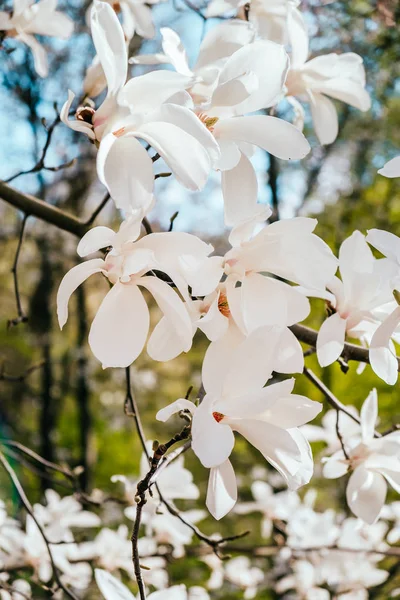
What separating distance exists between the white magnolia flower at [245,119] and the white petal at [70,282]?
9 centimetres

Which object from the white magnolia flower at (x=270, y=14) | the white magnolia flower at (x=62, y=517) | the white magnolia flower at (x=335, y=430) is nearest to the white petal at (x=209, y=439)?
the white magnolia flower at (x=335, y=430)

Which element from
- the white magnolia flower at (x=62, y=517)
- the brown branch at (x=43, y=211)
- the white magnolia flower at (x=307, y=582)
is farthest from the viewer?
the white magnolia flower at (x=307, y=582)

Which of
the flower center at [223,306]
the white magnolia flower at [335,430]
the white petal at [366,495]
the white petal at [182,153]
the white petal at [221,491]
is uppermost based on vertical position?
the white petal at [182,153]

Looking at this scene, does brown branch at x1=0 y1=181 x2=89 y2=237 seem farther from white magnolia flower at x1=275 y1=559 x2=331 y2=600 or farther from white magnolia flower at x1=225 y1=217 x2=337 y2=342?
white magnolia flower at x1=275 y1=559 x2=331 y2=600

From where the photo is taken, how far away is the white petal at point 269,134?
403 millimetres

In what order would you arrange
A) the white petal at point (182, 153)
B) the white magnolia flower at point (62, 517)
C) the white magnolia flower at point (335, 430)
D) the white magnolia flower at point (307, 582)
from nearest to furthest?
1. the white petal at point (182, 153)
2. the white magnolia flower at point (335, 430)
3. the white magnolia flower at point (62, 517)
4. the white magnolia flower at point (307, 582)

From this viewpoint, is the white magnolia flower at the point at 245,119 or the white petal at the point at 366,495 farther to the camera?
the white petal at the point at 366,495

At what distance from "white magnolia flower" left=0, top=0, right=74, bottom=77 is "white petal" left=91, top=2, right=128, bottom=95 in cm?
47

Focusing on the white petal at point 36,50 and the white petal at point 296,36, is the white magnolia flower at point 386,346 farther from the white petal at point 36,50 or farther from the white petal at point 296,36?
the white petal at point 36,50

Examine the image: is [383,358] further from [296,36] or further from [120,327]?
[296,36]

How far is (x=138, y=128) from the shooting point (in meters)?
0.37

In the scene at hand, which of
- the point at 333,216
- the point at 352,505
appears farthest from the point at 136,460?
the point at 352,505

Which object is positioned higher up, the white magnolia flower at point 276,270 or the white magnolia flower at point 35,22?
the white magnolia flower at point 276,270

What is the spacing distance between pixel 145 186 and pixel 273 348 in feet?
0.39
